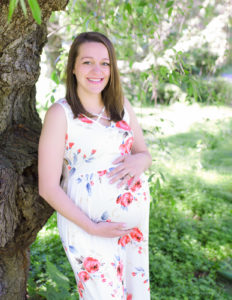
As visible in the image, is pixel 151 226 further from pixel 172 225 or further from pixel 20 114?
pixel 20 114

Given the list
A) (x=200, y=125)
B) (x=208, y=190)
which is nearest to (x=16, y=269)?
(x=208, y=190)

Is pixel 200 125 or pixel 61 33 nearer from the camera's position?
pixel 61 33

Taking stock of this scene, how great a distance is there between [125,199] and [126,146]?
0.97 ft

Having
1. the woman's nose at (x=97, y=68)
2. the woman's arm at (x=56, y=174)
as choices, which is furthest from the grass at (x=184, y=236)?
the woman's nose at (x=97, y=68)

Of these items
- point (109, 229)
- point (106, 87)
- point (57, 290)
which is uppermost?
point (106, 87)

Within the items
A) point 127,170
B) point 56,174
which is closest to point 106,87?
point 127,170

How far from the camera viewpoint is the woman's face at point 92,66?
177 cm

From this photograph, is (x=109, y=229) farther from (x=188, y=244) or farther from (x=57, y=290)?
(x=188, y=244)

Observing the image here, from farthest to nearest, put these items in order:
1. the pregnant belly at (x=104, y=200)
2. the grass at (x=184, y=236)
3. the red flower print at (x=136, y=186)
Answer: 1. the grass at (x=184, y=236)
2. the red flower print at (x=136, y=186)
3. the pregnant belly at (x=104, y=200)

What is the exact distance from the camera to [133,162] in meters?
1.85

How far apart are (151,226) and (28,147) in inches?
89.8

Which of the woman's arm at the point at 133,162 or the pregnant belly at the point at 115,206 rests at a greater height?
the woman's arm at the point at 133,162

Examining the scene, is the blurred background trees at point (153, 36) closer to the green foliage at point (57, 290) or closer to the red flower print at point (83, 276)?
the green foliage at point (57, 290)

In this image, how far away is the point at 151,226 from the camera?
12.5ft
